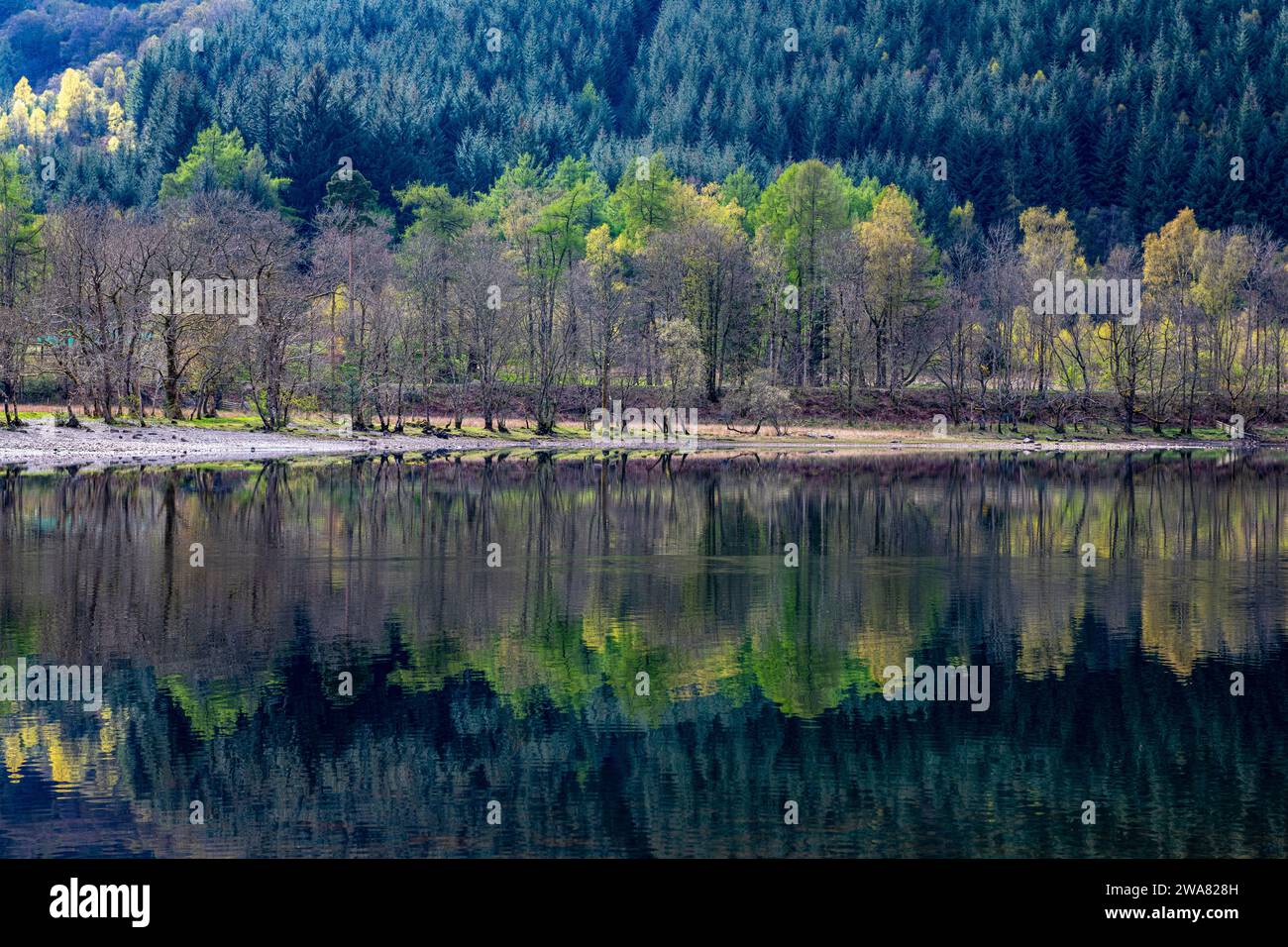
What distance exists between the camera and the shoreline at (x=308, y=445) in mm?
66981

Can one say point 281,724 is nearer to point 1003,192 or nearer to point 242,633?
point 242,633

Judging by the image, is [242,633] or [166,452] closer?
[242,633]

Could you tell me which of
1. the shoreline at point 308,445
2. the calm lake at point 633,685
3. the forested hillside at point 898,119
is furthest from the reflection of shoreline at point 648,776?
the forested hillside at point 898,119

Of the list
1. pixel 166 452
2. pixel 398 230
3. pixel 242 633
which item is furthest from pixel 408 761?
pixel 398 230

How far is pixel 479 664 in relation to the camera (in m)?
23.0

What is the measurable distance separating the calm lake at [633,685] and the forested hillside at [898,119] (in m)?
113

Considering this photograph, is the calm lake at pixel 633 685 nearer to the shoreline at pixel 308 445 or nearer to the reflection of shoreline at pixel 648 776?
the reflection of shoreline at pixel 648 776

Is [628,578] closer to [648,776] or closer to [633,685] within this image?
[633,685]

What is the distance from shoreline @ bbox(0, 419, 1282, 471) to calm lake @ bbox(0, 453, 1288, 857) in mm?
23394

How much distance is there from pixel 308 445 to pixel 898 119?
125489 millimetres
